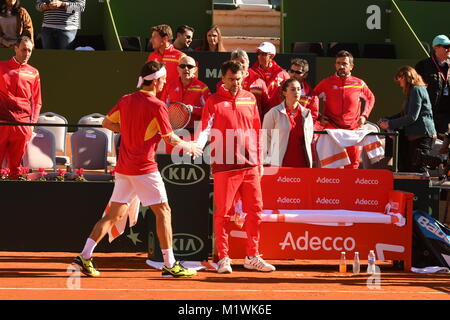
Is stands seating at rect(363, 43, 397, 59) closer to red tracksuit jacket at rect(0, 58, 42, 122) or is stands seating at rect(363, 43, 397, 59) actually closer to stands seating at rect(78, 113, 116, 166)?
stands seating at rect(78, 113, 116, 166)

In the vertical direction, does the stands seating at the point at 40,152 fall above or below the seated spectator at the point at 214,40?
below

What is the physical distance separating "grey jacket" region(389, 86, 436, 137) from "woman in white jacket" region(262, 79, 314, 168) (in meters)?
1.67

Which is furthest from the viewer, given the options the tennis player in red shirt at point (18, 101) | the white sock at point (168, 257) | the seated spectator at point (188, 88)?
the tennis player in red shirt at point (18, 101)

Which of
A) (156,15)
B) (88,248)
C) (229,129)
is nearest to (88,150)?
(229,129)

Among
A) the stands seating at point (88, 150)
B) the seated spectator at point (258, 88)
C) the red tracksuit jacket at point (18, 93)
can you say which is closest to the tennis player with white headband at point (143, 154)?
the seated spectator at point (258, 88)

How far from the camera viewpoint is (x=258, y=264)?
9.45m

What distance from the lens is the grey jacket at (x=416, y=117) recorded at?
11336mm

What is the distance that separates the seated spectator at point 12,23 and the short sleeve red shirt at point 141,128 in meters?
6.58

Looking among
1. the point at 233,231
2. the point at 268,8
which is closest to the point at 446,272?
the point at 233,231

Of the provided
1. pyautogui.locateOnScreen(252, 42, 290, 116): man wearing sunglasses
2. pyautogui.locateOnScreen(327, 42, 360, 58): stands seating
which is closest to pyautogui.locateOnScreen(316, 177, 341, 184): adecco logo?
pyautogui.locateOnScreen(252, 42, 290, 116): man wearing sunglasses

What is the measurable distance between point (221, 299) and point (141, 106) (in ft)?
→ 6.79

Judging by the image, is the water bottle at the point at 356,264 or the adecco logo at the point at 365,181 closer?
the water bottle at the point at 356,264

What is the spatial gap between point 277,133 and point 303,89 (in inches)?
47.0

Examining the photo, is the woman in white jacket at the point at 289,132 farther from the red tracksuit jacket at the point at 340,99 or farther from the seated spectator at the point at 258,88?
the red tracksuit jacket at the point at 340,99
